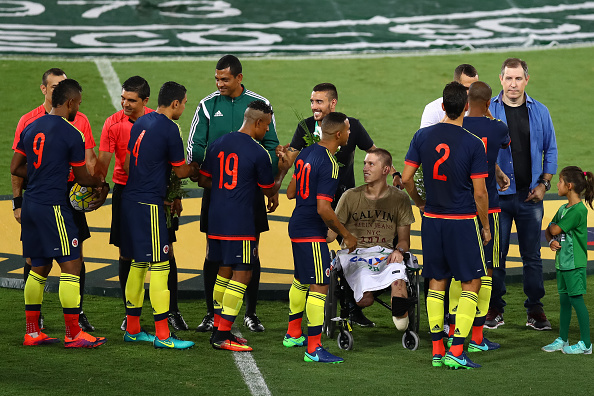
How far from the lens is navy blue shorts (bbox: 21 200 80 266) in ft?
24.4

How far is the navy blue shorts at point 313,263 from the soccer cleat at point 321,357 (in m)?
0.51

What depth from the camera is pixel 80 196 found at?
769 cm

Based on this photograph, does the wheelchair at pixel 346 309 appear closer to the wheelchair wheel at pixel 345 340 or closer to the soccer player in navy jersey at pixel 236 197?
the wheelchair wheel at pixel 345 340

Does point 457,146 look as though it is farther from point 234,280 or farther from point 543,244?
point 543,244

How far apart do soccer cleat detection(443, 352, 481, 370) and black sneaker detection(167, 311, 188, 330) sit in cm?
235

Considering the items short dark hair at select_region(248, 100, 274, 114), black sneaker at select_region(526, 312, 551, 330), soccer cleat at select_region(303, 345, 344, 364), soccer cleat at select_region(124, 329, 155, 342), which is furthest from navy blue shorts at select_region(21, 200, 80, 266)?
black sneaker at select_region(526, 312, 551, 330)

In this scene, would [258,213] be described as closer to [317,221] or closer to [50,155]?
[317,221]

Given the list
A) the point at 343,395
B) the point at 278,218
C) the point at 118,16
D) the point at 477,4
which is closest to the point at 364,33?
the point at 477,4

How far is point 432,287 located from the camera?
7289mm

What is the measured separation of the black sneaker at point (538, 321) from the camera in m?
8.23

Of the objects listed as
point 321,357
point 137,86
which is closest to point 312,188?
point 321,357

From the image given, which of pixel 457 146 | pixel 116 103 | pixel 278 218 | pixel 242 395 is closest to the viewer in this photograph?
pixel 242 395

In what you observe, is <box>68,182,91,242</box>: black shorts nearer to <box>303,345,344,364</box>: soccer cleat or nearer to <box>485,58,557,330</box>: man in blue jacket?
<box>303,345,344,364</box>: soccer cleat

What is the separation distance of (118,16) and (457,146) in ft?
65.6
